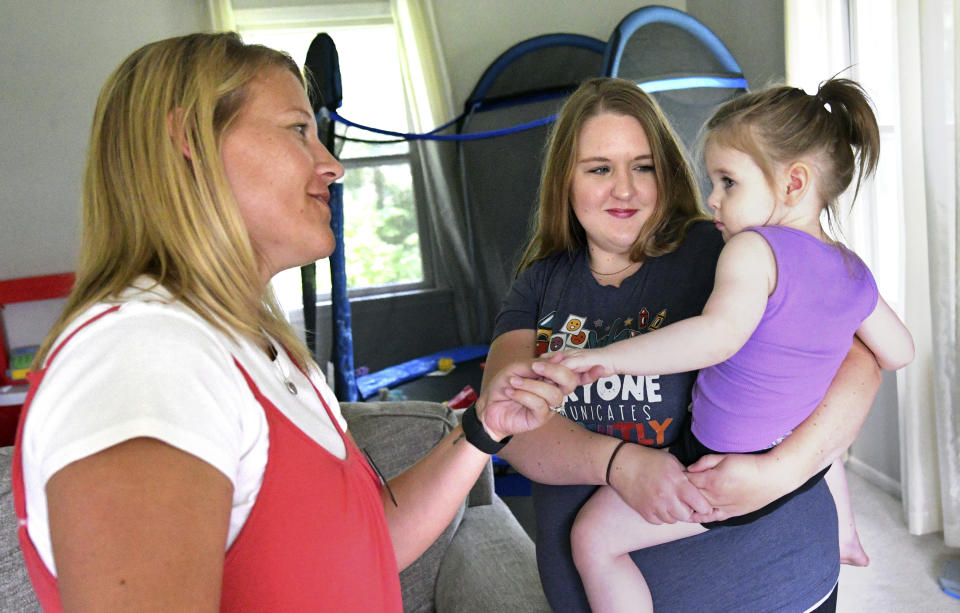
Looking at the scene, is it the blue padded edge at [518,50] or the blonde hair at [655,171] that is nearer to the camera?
the blonde hair at [655,171]

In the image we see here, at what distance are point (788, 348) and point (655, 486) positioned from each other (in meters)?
0.27

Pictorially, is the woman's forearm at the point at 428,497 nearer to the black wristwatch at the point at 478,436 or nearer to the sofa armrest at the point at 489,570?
the black wristwatch at the point at 478,436

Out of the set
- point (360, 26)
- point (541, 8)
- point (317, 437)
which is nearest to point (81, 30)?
point (360, 26)

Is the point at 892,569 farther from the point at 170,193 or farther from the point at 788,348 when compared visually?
the point at 170,193

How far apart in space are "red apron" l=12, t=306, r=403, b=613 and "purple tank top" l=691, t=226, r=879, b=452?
60 centimetres

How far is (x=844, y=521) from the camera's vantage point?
4.45 feet

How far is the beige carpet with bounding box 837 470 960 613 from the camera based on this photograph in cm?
234

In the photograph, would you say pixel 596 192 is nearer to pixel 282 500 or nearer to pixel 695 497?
pixel 695 497

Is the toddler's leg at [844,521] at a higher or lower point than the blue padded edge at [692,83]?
lower

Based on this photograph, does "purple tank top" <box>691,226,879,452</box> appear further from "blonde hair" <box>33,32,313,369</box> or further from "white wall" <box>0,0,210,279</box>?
"white wall" <box>0,0,210,279</box>

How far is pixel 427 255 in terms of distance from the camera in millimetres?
4070

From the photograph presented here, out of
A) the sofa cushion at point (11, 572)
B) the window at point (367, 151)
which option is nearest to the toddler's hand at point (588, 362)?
the sofa cushion at point (11, 572)

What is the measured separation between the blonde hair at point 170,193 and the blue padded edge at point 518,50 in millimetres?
3708

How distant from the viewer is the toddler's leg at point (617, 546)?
1.14 m
